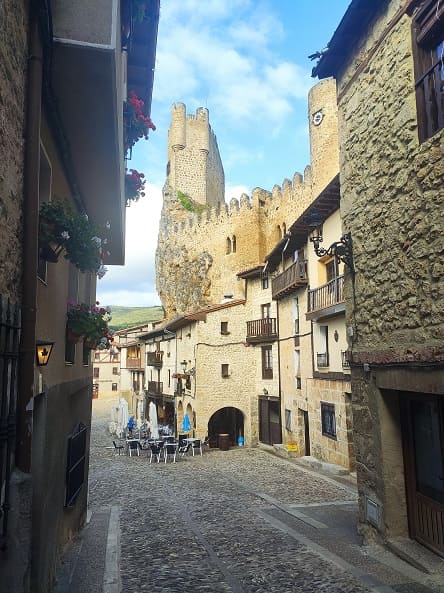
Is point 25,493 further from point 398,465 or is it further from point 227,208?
point 227,208

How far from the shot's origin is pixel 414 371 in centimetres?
554

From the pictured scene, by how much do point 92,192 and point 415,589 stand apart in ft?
22.8

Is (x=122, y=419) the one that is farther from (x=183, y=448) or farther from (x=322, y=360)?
(x=322, y=360)

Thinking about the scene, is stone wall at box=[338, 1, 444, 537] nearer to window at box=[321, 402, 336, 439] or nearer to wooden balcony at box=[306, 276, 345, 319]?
wooden balcony at box=[306, 276, 345, 319]

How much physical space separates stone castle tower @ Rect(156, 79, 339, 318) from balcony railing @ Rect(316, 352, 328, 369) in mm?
19782

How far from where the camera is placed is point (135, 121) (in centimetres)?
754

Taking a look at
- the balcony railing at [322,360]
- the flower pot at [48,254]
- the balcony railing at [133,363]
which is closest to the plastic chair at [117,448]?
the balcony railing at [322,360]

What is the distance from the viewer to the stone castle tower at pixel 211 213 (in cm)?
3506

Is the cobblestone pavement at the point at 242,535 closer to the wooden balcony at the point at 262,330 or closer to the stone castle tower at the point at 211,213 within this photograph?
the wooden balcony at the point at 262,330

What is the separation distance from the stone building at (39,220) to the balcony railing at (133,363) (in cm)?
3424

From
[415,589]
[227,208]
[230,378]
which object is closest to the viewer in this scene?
[415,589]

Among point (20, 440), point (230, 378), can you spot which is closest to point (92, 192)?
point (20, 440)

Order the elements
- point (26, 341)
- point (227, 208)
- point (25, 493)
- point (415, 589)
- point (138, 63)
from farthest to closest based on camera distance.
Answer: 1. point (227, 208)
2. point (138, 63)
3. point (415, 589)
4. point (26, 341)
5. point (25, 493)

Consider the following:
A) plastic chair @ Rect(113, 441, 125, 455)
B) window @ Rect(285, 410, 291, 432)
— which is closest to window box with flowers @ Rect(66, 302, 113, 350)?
window @ Rect(285, 410, 291, 432)
